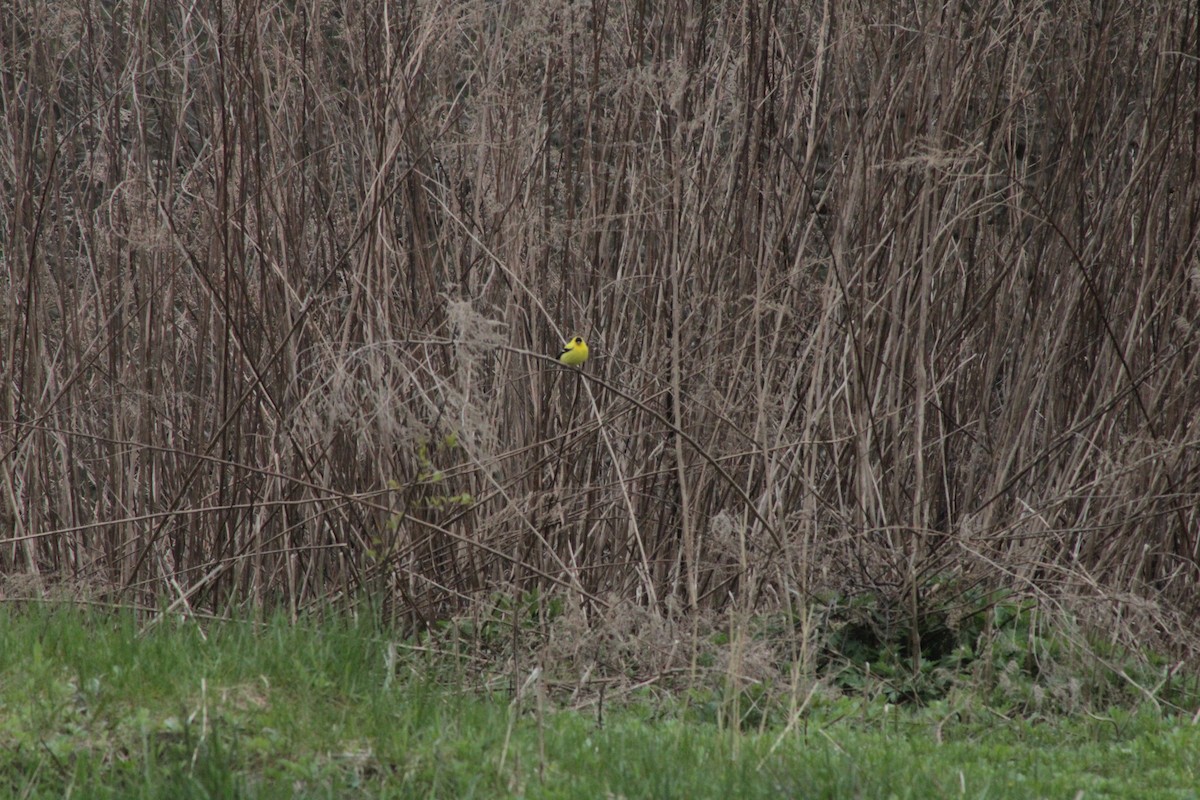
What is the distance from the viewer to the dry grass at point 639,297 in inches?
158

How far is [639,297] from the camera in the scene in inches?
175

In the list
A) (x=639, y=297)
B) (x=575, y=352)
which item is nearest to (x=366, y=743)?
(x=575, y=352)

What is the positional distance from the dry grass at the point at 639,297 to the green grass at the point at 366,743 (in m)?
0.85

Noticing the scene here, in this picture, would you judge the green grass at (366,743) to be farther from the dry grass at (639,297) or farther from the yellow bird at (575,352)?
the yellow bird at (575,352)

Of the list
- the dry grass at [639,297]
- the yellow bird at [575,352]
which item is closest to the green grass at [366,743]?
the dry grass at [639,297]

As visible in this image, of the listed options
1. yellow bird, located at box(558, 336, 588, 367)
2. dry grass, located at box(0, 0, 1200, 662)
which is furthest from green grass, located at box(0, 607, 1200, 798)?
yellow bird, located at box(558, 336, 588, 367)

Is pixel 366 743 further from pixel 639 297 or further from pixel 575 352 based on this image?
pixel 639 297

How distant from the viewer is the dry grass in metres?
4.00

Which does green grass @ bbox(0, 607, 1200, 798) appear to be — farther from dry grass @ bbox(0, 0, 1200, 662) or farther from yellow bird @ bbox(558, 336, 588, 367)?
yellow bird @ bbox(558, 336, 588, 367)

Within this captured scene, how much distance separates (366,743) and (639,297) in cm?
223

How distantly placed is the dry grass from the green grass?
2.80 feet

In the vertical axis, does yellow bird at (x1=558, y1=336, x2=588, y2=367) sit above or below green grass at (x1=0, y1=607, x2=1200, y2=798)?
above

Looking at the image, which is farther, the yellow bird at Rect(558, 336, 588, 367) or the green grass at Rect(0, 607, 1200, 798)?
the yellow bird at Rect(558, 336, 588, 367)

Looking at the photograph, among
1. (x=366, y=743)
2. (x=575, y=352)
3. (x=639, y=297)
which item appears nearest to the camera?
(x=366, y=743)
